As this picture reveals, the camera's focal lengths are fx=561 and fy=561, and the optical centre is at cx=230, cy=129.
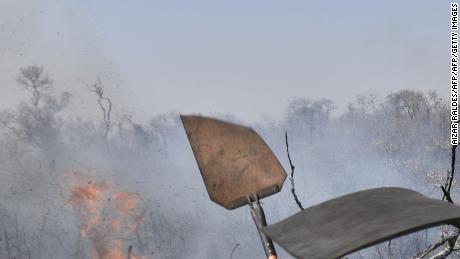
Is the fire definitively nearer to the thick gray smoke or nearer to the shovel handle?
the thick gray smoke

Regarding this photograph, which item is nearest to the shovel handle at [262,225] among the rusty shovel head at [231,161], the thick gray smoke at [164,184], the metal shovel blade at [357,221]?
the rusty shovel head at [231,161]

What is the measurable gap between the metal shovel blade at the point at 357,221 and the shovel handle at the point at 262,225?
75 centimetres

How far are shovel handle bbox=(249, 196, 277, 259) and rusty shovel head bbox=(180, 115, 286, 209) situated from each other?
14 cm

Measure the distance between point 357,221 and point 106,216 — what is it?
152ft

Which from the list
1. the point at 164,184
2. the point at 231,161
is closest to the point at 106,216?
the point at 164,184

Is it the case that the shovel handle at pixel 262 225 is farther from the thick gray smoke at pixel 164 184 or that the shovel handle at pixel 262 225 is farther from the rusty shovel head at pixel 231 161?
the thick gray smoke at pixel 164 184

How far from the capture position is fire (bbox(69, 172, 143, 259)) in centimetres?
4403

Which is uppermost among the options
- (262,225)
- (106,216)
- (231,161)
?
(231,161)

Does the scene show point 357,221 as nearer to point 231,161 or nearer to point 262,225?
point 262,225

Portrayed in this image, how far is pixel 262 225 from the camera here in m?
3.19

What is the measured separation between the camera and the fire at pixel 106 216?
4403 cm

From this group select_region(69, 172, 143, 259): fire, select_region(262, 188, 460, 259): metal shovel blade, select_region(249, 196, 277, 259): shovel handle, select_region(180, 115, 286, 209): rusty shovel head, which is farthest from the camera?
select_region(69, 172, 143, 259): fire

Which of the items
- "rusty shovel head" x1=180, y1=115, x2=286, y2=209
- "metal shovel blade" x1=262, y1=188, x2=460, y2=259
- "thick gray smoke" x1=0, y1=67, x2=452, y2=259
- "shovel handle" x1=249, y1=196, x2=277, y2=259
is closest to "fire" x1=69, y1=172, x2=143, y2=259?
"thick gray smoke" x1=0, y1=67, x2=452, y2=259

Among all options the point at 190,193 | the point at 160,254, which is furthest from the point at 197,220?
the point at 160,254
